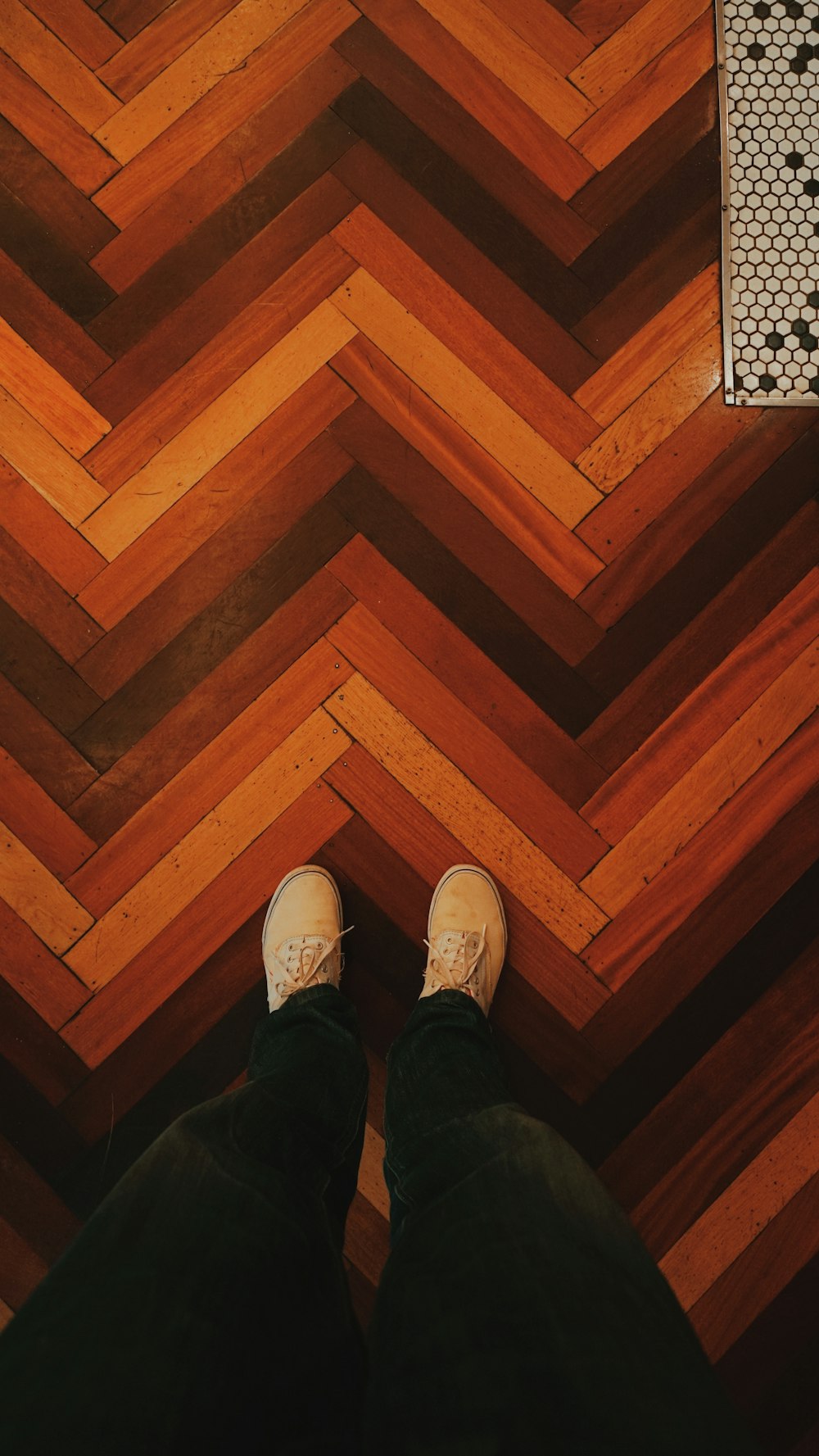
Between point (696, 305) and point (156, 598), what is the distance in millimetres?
1141

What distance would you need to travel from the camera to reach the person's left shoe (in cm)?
128

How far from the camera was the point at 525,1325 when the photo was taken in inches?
26.7

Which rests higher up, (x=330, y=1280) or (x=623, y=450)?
(x=623, y=450)

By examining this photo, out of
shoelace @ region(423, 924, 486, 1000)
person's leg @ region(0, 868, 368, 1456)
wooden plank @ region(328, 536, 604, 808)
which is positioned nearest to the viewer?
person's leg @ region(0, 868, 368, 1456)

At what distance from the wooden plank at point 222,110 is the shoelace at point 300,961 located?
136 centimetres

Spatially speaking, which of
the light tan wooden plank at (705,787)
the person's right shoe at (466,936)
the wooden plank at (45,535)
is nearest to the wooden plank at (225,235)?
the wooden plank at (45,535)

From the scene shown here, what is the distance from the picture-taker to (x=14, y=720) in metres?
1.39

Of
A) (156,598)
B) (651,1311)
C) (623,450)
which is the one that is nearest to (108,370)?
(156,598)

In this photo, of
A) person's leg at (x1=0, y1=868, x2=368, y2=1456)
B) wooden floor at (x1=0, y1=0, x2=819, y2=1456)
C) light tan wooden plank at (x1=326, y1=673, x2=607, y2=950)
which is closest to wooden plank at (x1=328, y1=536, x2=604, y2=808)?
wooden floor at (x1=0, y1=0, x2=819, y2=1456)

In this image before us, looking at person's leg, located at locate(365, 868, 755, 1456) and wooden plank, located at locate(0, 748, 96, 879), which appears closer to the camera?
person's leg, located at locate(365, 868, 755, 1456)

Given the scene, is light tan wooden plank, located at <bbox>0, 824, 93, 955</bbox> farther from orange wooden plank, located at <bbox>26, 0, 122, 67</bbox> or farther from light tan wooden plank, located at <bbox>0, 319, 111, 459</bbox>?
orange wooden plank, located at <bbox>26, 0, 122, 67</bbox>

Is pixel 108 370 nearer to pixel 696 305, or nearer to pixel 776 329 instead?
pixel 696 305

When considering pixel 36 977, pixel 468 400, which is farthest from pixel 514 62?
pixel 36 977

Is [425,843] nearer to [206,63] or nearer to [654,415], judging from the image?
[654,415]
